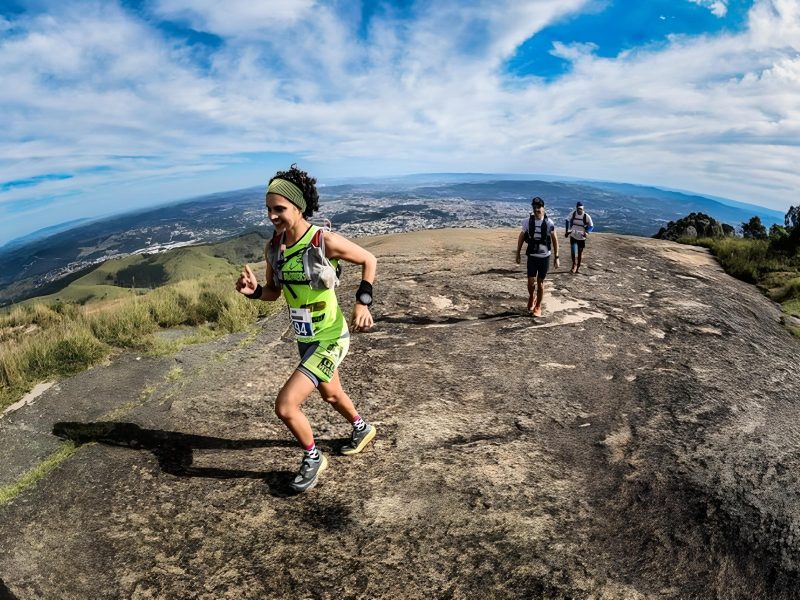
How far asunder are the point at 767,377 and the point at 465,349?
401cm

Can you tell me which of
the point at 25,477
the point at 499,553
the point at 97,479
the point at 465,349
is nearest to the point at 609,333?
the point at 465,349

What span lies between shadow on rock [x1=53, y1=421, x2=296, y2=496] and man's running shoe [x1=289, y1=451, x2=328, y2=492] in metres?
0.13

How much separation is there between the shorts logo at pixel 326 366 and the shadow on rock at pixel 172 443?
1005 mm

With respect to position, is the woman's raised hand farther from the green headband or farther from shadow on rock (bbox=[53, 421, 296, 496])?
shadow on rock (bbox=[53, 421, 296, 496])

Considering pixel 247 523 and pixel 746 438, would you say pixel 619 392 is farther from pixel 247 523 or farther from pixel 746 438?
pixel 247 523

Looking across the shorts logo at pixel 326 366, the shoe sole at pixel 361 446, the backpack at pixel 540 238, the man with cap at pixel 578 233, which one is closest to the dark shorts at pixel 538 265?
the backpack at pixel 540 238

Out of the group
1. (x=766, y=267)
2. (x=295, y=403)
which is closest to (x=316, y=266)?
(x=295, y=403)

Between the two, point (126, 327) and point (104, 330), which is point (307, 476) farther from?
point (104, 330)

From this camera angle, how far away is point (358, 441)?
393 centimetres

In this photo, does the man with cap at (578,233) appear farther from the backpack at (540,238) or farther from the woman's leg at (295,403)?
the woman's leg at (295,403)

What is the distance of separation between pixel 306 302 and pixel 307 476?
1.39m

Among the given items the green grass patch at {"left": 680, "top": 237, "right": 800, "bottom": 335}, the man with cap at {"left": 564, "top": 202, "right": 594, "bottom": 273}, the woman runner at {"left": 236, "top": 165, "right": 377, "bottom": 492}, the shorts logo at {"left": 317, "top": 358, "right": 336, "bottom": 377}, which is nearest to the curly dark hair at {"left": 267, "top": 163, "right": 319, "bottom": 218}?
the woman runner at {"left": 236, "top": 165, "right": 377, "bottom": 492}

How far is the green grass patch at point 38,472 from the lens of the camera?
11.7ft

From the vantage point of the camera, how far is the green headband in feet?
10.7
